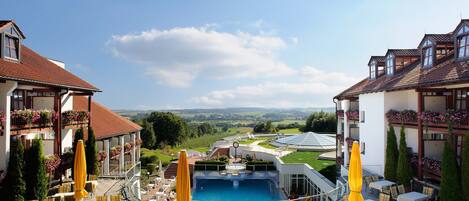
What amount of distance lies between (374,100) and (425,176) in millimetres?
6731

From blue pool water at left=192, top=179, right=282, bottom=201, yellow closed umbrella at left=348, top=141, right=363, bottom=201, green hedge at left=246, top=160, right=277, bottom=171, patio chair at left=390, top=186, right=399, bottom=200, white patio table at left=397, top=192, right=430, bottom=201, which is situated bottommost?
blue pool water at left=192, top=179, right=282, bottom=201

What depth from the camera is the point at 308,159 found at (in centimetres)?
3744

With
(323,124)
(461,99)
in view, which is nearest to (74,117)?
(461,99)

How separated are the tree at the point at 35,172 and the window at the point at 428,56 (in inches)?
789

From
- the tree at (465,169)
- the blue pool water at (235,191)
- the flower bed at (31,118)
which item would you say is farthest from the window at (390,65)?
the flower bed at (31,118)

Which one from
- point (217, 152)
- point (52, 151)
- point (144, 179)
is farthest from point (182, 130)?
point (52, 151)

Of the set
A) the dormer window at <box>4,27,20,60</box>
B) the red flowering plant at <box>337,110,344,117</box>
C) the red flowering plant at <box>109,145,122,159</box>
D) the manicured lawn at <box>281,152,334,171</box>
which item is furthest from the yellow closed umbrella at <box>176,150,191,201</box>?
the red flowering plant at <box>337,110,344,117</box>

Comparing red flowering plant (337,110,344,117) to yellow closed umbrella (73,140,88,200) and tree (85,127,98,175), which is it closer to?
tree (85,127,98,175)

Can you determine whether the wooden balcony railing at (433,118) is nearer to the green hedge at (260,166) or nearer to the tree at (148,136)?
the green hedge at (260,166)

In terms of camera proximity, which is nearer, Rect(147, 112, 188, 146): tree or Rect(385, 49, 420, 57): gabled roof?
Rect(385, 49, 420, 57): gabled roof

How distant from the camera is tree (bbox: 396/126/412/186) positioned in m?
19.3

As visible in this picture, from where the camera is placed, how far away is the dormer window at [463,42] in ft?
58.5

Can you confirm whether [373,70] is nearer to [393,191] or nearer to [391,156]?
[391,156]

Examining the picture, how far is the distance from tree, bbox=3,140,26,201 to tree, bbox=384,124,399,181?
17900 mm
